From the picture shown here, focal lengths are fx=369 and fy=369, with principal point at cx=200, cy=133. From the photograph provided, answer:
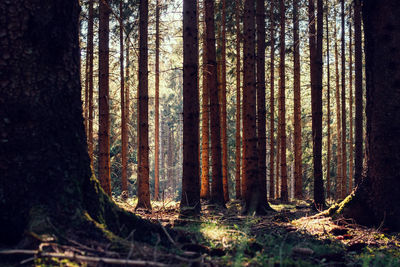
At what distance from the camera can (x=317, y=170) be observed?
1112 cm

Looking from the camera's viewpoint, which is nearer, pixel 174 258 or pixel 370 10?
pixel 174 258

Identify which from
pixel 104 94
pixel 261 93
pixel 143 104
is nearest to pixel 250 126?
pixel 261 93

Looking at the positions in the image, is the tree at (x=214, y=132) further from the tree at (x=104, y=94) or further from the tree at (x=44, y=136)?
the tree at (x=44, y=136)

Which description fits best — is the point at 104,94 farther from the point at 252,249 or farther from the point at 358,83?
the point at 358,83

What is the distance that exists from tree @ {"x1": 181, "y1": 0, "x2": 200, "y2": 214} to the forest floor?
133 cm

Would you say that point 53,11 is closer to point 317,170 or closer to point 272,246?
point 272,246

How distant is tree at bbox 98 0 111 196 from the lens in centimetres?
1151

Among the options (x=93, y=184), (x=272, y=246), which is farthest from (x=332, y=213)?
(x=93, y=184)

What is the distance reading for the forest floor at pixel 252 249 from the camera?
2.99 m

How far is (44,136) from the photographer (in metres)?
3.72

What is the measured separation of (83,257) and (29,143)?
56.2 inches

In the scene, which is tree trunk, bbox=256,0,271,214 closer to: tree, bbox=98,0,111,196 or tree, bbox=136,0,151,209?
tree, bbox=136,0,151,209

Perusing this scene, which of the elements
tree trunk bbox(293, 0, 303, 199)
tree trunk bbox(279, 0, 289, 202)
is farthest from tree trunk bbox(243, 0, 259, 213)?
tree trunk bbox(293, 0, 303, 199)

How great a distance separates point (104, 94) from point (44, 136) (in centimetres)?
813
